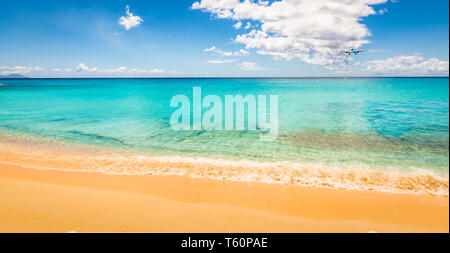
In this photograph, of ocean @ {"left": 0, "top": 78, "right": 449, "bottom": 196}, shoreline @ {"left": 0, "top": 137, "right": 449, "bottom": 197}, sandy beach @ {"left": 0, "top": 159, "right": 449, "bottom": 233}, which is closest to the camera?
sandy beach @ {"left": 0, "top": 159, "right": 449, "bottom": 233}

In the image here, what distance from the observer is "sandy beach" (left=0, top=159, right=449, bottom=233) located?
17.3 feet

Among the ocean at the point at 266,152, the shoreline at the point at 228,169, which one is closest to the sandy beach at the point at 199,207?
the shoreline at the point at 228,169

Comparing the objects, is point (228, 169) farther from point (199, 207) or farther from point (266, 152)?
point (199, 207)

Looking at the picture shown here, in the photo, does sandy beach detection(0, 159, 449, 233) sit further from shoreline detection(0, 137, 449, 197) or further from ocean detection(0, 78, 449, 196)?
ocean detection(0, 78, 449, 196)

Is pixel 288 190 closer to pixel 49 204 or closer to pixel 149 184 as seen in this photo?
pixel 149 184

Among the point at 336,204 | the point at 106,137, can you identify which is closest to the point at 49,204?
the point at 336,204

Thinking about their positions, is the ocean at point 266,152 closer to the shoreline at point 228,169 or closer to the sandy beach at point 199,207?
the shoreline at point 228,169

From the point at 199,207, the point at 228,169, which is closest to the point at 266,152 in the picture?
the point at 228,169

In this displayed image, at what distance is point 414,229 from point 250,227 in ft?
13.3

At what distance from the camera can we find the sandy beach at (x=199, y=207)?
5.28 m

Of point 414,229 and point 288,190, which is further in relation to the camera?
point 288,190

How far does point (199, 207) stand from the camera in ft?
20.4

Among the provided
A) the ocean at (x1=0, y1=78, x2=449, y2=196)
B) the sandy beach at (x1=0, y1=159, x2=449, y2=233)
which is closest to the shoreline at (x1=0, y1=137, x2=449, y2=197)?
Result: the ocean at (x1=0, y1=78, x2=449, y2=196)

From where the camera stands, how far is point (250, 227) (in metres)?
5.21
